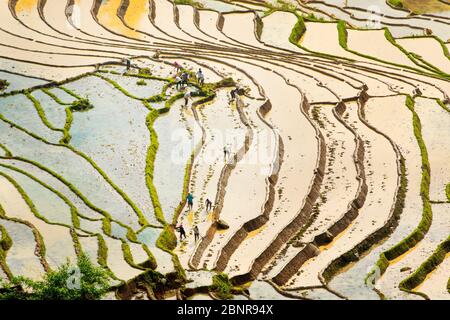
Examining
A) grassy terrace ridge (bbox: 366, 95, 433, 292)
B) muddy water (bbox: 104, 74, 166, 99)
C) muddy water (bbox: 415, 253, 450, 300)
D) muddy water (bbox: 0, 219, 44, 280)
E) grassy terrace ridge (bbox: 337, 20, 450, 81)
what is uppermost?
grassy terrace ridge (bbox: 337, 20, 450, 81)

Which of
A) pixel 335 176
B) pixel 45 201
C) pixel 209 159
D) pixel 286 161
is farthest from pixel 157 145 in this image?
pixel 45 201

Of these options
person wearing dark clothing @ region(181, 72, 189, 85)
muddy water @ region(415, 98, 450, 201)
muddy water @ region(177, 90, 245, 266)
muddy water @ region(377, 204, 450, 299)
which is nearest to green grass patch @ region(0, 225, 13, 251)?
muddy water @ region(177, 90, 245, 266)

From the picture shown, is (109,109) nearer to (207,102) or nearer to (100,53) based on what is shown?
(207,102)

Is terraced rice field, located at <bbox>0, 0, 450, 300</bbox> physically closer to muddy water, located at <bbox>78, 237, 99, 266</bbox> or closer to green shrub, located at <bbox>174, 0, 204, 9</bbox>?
muddy water, located at <bbox>78, 237, 99, 266</bbox>

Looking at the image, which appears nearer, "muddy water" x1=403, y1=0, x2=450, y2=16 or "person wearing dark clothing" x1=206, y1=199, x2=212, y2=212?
"person wearing dark clothing" x1=206, y1=199, x2=212, y2=212

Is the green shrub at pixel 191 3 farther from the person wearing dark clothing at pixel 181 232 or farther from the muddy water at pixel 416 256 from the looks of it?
the person wearing dark clothing at pixel 181 232

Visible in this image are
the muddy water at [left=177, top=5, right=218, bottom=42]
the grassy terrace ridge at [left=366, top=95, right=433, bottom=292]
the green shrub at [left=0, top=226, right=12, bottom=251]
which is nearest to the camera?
the green shrub at [left=0, top=226, right=12, bottom=251]

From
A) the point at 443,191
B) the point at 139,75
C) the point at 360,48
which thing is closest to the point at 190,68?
the point at 139,75
